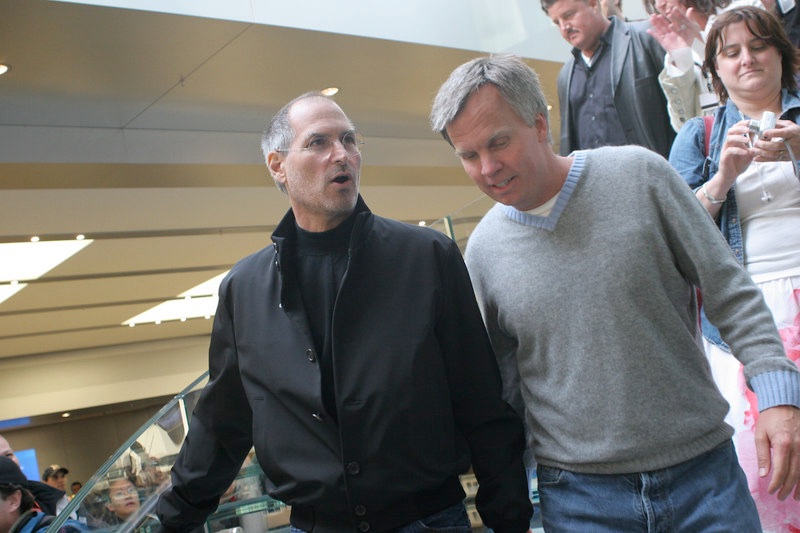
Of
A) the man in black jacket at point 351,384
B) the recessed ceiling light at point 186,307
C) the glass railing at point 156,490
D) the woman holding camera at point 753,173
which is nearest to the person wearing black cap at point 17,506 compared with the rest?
the glass railing at point 156,490

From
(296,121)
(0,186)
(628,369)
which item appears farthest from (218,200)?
(628,369)

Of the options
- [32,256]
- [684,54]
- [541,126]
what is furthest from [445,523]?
[32,256]

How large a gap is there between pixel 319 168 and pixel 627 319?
91 cm

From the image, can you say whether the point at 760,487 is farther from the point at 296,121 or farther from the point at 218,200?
the point at 218,200

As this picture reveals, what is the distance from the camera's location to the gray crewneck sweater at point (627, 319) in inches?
76.9

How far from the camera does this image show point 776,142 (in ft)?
8.45

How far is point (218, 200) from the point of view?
11.0m

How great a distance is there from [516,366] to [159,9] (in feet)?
16.9

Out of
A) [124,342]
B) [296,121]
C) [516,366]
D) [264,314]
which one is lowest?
[516,366]

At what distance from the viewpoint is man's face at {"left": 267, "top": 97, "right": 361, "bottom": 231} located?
237 centimetres

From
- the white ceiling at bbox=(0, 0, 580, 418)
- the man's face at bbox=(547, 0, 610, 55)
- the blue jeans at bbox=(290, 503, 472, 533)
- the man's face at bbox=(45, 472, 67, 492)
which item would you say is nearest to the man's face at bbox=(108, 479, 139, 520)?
the blue jeans at bbox=(290, 503, 472, 533)

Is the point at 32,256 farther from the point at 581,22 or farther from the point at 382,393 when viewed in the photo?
the point at 382,393

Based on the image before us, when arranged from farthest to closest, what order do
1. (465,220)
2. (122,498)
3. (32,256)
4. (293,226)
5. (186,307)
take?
(186,307)
(32,256)
(465,220)
(122,498)
(293,226)

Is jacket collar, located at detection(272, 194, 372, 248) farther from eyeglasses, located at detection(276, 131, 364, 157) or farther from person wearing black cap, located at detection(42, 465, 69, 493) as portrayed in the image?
person wearing black cap, located at detection(42, 465, 69, 493)
